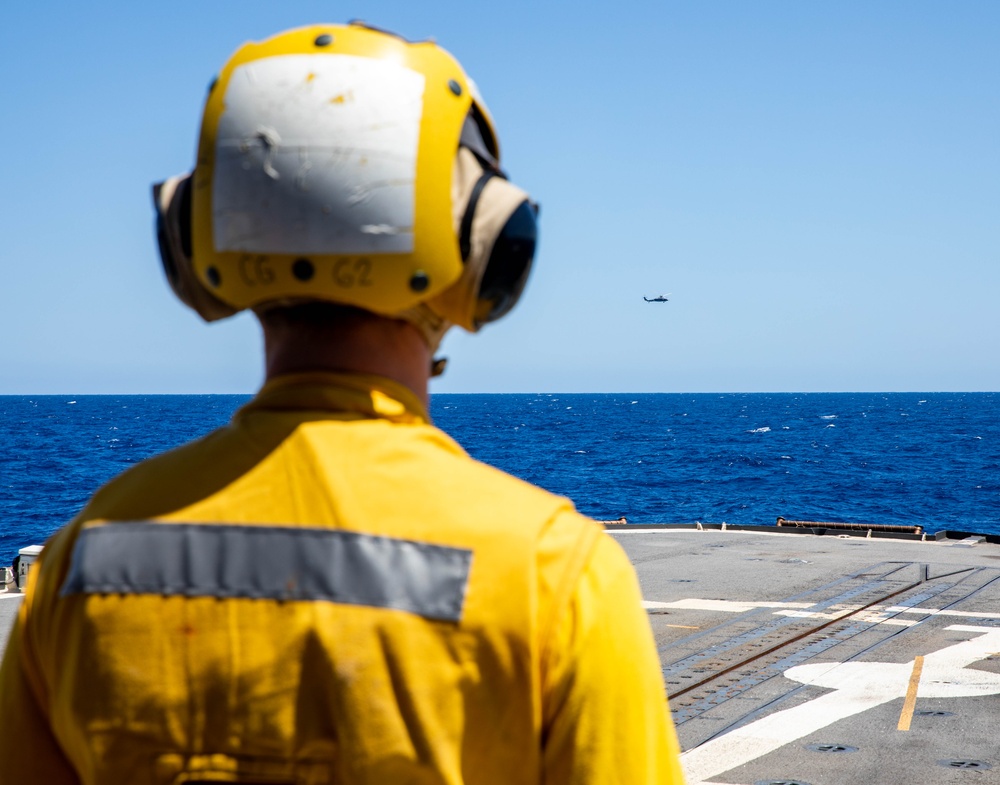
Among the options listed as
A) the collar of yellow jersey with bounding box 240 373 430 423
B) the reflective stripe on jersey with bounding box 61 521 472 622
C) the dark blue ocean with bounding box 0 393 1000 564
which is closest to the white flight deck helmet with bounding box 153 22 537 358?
the collar of yellow jersey with bounding box 240 373 430 423

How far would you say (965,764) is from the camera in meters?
9.47

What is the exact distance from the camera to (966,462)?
3750 inches

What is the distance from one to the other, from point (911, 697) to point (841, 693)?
710 mm

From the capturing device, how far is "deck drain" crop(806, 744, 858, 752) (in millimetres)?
9875

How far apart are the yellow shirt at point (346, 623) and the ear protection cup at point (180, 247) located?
1.23ft

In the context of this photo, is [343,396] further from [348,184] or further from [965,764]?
[965,764]

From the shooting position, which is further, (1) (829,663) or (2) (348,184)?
(1) (829,663)

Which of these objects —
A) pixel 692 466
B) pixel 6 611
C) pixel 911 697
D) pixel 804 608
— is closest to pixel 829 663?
pixel 911 697

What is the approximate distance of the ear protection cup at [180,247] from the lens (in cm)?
205

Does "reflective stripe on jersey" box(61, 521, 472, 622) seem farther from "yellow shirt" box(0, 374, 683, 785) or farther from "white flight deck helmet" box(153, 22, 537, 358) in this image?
"white flight deck helmet" box(153, 22, 537, 358)

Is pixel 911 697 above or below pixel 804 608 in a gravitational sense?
above

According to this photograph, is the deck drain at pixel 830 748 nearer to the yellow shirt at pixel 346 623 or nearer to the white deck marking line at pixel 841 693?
the white deck marking line at pixel 841 693

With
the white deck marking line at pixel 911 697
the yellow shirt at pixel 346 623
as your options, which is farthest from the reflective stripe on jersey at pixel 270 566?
the white deck marking line at pixel 911 697

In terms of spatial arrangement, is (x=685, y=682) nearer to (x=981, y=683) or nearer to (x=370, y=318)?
(x=981, y=683)
